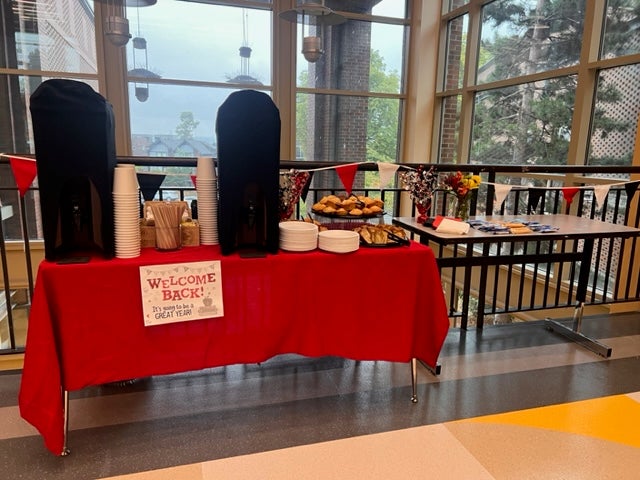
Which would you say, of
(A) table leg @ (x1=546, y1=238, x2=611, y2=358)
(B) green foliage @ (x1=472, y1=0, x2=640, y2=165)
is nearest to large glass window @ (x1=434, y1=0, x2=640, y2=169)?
(B) green foliage @ (x1=472, y1=0, x2=640, y2=165)

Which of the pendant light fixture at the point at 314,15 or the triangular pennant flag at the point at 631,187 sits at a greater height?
the pendant light fixture at the point at 314,15

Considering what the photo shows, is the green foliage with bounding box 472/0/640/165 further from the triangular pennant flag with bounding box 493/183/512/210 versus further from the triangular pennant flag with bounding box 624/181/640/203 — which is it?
the triangular pennant flag with bounding box 493/183/512/210

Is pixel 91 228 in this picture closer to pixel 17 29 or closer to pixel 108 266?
pixel 108 266

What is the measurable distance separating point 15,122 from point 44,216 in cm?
584

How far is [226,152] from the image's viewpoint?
1827 mm

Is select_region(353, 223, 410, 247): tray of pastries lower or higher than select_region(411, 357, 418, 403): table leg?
higher

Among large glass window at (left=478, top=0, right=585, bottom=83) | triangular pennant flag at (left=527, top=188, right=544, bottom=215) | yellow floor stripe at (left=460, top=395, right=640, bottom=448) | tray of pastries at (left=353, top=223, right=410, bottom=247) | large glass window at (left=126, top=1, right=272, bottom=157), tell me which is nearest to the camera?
yellow floor stripe at (left=460, top=395, right=640, bottom=448)

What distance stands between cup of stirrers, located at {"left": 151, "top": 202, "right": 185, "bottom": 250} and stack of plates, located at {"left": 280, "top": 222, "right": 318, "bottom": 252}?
45cm

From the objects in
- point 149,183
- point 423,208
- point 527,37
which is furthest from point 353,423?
point 527,37

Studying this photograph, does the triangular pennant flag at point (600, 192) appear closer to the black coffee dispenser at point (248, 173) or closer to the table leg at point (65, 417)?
the black coffee dispenser at point (248, 173)

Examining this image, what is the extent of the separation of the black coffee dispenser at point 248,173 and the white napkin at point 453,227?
94cm

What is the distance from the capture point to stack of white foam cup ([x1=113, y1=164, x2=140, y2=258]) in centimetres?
181

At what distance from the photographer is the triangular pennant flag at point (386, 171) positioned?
2.69 metres

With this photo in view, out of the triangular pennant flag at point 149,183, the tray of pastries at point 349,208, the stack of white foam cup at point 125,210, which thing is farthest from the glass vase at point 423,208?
the stack of white foam cup at point 125,210
